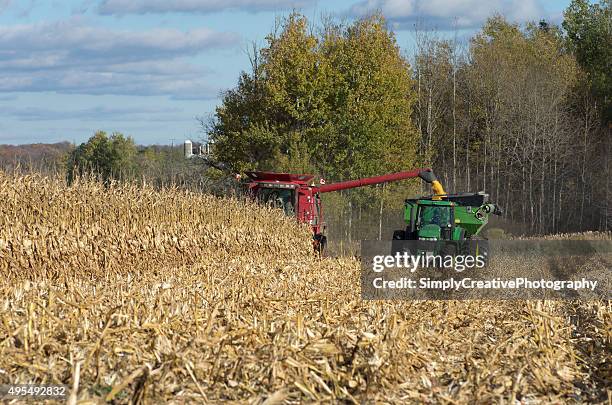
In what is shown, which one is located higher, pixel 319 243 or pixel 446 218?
pixel 446 218

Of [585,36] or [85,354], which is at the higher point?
[585,36]

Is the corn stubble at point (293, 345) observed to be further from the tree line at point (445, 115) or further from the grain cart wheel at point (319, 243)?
the tree line at point (445, 115)

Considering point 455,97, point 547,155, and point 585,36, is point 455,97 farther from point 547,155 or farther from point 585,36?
point 585,36

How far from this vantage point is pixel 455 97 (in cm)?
5828

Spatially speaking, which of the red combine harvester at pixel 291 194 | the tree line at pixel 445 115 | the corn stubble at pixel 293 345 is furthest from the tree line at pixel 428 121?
the corn stubble at pixel 293 345

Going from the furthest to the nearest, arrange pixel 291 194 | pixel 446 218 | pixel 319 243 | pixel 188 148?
pixel 188 148
pixel 319 243
pixel 291 194
pixel 446 218

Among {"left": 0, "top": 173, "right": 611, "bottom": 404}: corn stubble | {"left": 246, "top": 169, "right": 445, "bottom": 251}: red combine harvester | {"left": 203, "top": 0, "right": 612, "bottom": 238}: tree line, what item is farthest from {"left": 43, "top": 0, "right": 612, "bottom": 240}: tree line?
{"left": 0, "top": 173, "right": 611, "bottom": 404}: corn stubble

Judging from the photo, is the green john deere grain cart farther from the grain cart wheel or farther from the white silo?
the white silo

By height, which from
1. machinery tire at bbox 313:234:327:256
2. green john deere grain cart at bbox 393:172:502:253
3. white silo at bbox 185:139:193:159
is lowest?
machinery tire at bbox 313:234:327:256

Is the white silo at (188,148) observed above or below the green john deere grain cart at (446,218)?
above

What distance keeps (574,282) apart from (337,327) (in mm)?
12032

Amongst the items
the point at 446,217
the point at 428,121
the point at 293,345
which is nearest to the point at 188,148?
the point at 428,121

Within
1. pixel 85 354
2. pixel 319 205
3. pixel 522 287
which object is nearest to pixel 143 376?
pixel 85 354

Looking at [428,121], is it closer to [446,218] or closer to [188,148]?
[188,148]
